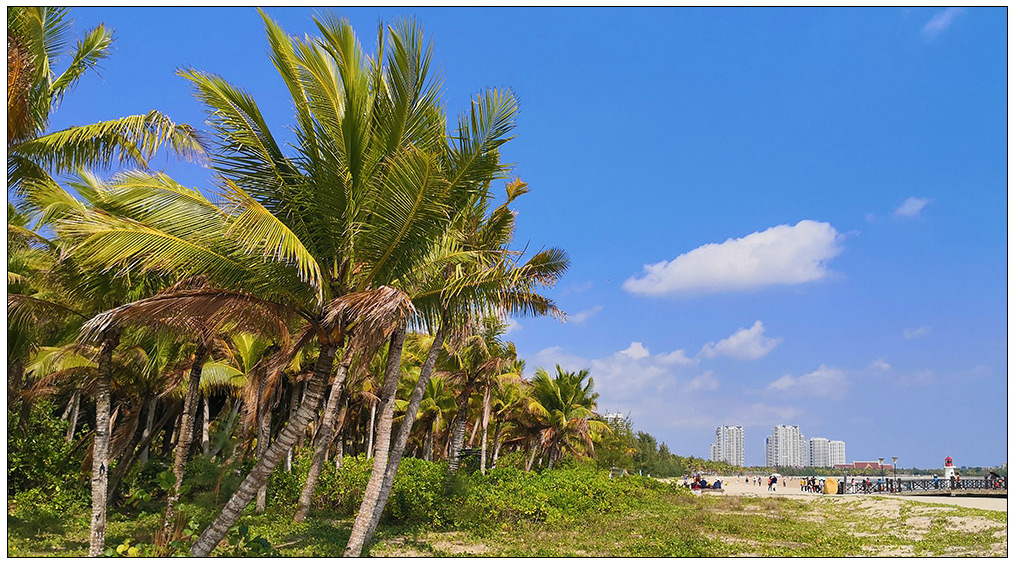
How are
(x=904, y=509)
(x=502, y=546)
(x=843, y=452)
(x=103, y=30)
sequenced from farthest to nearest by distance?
(x=843, y=452) → (x=904, y=509) → (x=502, y=546) → (x=103, y=30)

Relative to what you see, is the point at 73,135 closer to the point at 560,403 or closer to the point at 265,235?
the point at 265,235

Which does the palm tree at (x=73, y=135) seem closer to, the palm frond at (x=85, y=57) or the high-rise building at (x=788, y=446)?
the palm frond at (x=85, y=57)

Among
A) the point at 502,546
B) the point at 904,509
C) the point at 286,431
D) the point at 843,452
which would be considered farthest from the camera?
the point at 843,452

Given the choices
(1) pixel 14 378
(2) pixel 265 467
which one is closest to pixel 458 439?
(1) pixel 14 378

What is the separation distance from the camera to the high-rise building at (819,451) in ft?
572

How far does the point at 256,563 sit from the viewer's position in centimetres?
793

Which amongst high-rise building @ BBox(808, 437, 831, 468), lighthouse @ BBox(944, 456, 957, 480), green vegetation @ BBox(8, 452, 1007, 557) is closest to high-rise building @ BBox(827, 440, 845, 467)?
high-rise building @ BBox(808, 437, 831, 468)

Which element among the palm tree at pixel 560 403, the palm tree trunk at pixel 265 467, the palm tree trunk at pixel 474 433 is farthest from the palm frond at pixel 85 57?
→ the palm tree trunk at pixel 474 433

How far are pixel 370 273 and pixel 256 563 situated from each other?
365cm

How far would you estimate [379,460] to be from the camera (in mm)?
10891

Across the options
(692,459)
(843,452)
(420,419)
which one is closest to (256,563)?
(420,419)

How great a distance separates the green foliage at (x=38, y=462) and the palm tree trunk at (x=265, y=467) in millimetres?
9722

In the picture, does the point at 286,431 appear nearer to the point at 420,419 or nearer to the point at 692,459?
the point at 420,419

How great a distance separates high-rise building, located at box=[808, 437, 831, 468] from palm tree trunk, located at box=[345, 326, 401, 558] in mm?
185866
